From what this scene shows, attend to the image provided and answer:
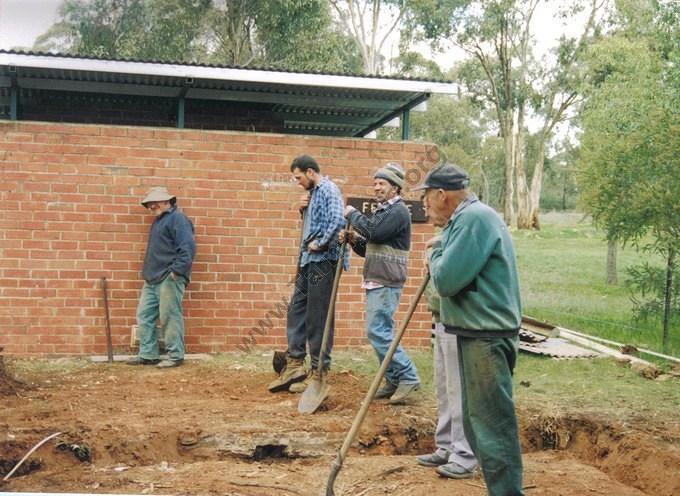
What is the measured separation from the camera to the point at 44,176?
29.9ft

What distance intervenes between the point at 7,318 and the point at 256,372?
2.93 m

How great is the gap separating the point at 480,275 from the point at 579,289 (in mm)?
15062

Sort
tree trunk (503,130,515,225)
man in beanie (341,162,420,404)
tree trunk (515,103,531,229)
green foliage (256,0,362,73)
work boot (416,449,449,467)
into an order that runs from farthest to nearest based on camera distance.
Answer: tree trunk (515,103,531,229), tree trunk (503,130,515,225), green foliage (256,0,362,73), man in beanie (341,162,420,404), work boot (416,449,449,467)

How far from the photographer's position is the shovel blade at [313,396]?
679cm

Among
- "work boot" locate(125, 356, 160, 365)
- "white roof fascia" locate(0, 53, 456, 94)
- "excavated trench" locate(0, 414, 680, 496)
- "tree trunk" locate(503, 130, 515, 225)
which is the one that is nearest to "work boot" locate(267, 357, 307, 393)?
"excavated trench" locate(0, 414, 680, 496)

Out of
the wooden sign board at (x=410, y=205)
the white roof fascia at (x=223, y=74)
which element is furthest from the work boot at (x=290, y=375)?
the white roof fascia at (x=223, y=74)

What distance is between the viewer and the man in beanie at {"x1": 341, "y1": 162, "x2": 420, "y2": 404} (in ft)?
21.9

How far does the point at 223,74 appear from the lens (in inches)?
378

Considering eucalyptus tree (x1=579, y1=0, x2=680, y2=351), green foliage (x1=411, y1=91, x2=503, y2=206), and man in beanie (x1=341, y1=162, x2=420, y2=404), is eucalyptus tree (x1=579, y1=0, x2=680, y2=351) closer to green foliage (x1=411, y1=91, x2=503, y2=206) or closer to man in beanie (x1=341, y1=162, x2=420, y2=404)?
man in beanie (x1=341, y1=162, x2=420, y2=404)

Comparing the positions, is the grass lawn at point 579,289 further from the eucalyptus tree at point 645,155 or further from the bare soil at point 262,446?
the bare soil at point 262,446

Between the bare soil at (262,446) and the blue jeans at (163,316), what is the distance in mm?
1145

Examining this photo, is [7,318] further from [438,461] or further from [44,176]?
[438,461]

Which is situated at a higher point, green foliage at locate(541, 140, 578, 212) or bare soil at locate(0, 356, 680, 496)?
green foliage at locate(541, 140, 578, 212)

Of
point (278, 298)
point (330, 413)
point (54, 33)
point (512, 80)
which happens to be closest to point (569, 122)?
point (512, 80)
